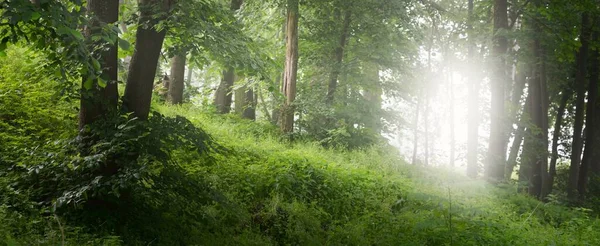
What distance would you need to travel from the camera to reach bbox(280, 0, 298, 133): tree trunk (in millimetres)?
13016

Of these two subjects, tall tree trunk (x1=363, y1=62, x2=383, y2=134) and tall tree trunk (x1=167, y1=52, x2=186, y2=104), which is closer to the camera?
tall tree trunk (x1=167, y1=52, x2=186, y2=104)

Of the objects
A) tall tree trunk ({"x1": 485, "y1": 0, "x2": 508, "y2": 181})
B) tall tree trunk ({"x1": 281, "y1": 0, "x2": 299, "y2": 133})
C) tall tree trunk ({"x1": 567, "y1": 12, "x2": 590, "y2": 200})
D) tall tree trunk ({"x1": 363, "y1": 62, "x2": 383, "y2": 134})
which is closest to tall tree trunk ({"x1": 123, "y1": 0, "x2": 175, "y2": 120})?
tall tree trunk ({"x1": 281, "y1": 0, "x2": 299, "y2": 133})

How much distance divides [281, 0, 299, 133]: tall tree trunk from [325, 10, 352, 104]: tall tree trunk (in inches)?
60.1

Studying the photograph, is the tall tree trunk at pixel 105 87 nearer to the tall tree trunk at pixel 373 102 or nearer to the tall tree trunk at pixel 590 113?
the tall tree trunk at pixel 373 102

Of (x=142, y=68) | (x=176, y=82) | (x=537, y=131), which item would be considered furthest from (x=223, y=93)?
(x=537, y=131)

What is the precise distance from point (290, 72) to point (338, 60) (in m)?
2.39

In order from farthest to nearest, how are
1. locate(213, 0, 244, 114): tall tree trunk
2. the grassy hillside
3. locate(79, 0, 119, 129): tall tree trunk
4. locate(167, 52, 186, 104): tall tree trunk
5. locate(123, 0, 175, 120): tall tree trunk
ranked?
1. locate(213, 0, 244, 114): tall tree trunk
2. locate(167, 52, 186, 104): tall tree trunk
3. locate(123, 0, 175, 120): tall tree trunk
4. locate(79, 0, 119, 129): tall tree trunk
5. the grassy hillside

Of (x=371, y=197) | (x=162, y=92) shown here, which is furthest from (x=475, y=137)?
(x=162, y=92)

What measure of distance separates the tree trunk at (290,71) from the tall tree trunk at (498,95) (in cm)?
596

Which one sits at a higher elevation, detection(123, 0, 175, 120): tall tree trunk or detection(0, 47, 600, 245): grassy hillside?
detection(123, 0, 175, 120): tall tree trunk

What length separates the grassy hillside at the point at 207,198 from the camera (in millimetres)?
5379

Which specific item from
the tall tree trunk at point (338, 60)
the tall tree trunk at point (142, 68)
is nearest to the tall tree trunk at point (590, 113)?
the tall tree trunk at point (338, 60)

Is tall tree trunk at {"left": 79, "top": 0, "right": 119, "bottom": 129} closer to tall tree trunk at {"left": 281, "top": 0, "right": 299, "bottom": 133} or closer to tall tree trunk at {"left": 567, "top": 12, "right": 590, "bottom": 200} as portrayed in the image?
tall tree trunk at {"left": 281, "top": 0, "right": 299, "bottom": 133}

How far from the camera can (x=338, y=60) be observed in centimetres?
1485
